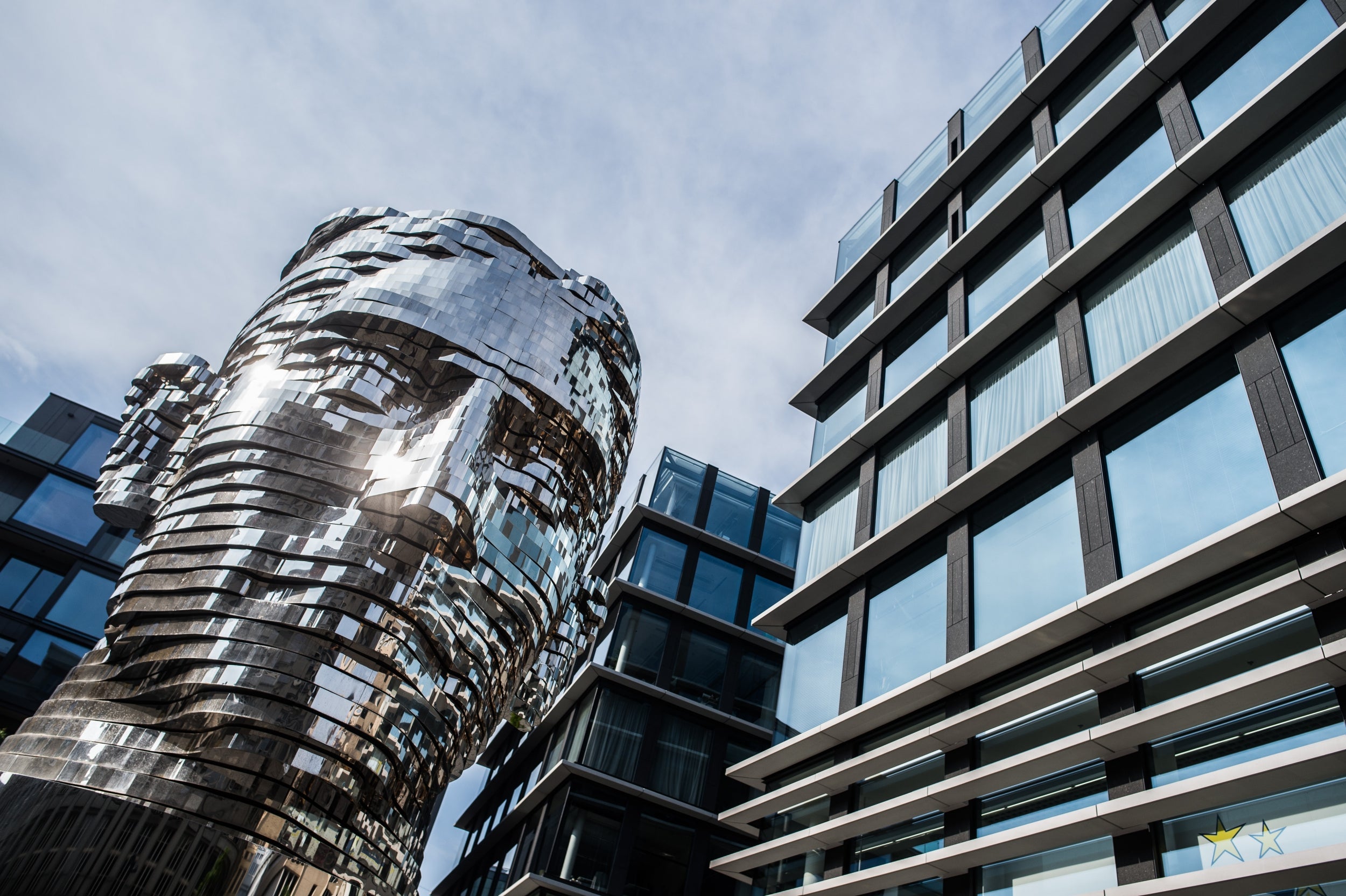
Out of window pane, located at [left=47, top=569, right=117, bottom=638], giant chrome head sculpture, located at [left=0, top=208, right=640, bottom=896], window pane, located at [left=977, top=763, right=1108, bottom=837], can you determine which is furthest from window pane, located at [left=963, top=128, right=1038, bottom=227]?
window pane, located at [left=47, top=569, right=117, bottom=638]

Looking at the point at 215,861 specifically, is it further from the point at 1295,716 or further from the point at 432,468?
the point at 1295,716

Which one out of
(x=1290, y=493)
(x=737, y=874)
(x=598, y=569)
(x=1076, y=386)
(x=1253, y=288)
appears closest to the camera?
(x=1290, y=493)

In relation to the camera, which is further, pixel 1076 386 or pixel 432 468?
pixel 1076 386

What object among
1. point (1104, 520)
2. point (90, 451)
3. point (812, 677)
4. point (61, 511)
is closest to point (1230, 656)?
point (1104, 520)

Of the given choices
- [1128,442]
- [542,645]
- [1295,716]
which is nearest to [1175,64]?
[1128,442]

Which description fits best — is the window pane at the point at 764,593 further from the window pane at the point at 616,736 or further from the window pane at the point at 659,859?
the window pane at the point at 659,859

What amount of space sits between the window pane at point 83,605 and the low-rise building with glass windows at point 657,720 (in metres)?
14.6

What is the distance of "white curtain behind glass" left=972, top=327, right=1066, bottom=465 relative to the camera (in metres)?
15.1

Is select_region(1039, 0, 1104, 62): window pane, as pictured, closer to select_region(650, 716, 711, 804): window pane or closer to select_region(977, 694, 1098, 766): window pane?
select_region(977, 694, 1098, 766): window pane

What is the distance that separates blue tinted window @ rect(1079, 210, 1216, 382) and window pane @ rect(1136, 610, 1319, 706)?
16.3ft

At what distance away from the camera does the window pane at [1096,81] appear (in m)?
17.8

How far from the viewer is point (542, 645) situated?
9.05 meters

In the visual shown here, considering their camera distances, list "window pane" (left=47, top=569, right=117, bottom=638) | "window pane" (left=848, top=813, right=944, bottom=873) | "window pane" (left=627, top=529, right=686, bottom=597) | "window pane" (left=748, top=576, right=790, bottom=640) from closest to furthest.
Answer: "window pane" (left=848, top=813, right=944, bottom=873) < "window pane" (left=47, top=569, right=117, bottom=638) < "window pane" (left=627, top=529, right=686, bottom=597) < "window pane" (left=748, top=576, right=790, bottom=640)

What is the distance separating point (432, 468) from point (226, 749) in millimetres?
2737
